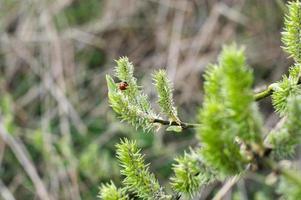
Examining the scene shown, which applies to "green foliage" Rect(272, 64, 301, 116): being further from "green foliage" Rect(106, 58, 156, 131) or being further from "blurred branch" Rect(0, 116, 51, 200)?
"blurred branch" Rect(0, 116, 51, 200)

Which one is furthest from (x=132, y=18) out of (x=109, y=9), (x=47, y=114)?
(x=47, y=114)

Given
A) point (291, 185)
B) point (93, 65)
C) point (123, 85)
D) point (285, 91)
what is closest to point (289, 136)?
point (291, 185)

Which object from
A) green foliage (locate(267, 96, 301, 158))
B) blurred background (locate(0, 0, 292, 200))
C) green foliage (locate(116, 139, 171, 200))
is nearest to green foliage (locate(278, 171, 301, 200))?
green foliage (locate(267, 96, 301, 158))

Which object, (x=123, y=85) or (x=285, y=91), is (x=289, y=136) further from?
(x=123, y=85)

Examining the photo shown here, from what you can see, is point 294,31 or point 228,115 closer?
A: point 228,115

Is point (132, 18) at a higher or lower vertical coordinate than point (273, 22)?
higher

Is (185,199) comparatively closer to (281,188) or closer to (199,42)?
(281,188)
